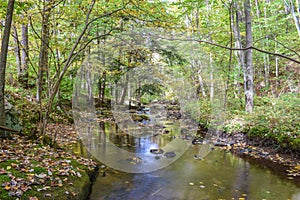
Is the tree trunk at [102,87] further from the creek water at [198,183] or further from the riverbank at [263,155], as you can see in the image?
the riverbank at [263,155]

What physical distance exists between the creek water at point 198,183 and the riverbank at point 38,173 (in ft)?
1.43

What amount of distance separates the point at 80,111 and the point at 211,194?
9.25m

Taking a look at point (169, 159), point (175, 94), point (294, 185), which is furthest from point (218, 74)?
point (294, 185)

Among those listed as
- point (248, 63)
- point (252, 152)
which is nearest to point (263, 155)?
point (252, 152)

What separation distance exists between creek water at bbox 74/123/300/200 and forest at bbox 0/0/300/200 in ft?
0.14

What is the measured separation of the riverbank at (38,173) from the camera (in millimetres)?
3117

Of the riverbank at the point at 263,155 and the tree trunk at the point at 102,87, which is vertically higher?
the tree trunk at the point at 102,87

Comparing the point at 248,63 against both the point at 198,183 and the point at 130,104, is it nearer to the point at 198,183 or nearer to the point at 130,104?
the point at 198,183

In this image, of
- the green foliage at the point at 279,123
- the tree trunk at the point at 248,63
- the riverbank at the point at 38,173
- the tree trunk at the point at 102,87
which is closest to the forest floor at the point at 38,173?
the riverbank at the point at 38,173

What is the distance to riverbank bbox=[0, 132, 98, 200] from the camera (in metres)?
3.12

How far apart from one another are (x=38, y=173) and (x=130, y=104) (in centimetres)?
1213

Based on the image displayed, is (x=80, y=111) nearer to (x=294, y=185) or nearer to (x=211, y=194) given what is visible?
(x=211, y=194)

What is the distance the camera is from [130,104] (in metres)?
15.7

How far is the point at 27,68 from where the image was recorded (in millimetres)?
10195
